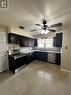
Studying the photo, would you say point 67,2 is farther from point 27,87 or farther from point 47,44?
point 47,44

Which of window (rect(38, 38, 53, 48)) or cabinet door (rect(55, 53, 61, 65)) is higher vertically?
window (rect(38, 38, 53, 48))

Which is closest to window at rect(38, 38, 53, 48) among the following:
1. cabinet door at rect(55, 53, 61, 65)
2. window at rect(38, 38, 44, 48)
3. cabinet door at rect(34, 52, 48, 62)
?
window at rect(38, 38, 44, 48)

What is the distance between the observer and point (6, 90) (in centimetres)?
238

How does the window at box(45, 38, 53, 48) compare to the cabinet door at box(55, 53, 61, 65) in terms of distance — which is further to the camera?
the window at box(45, 38, 53, 48)

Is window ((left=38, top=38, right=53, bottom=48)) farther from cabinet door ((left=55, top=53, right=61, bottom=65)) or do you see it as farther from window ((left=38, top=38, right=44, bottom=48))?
cabinet door ((left=55, top=53, right=61, bottom=65))

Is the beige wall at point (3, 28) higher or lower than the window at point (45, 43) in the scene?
higher

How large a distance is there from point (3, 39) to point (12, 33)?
59 cm

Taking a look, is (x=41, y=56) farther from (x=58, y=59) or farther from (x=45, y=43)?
(x=58, y=59)

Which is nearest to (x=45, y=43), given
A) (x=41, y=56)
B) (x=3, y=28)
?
(x=41, y=56)

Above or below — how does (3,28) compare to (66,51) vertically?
above

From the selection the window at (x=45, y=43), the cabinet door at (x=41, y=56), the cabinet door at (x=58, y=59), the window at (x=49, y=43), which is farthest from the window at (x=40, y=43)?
the cabinet door at (x=58, y=59)

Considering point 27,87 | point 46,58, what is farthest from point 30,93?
point 46,58

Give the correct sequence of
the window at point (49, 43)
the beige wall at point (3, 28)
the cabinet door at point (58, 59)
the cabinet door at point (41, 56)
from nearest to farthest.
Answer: the beige wall at point (3, 28) → the cabinet door at point (58, 59) → the cabinet door at point (41, 56) → the window at point (49, 43)

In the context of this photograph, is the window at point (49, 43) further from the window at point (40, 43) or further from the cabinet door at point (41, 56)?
the cabinet door at point (41, 56)
